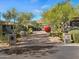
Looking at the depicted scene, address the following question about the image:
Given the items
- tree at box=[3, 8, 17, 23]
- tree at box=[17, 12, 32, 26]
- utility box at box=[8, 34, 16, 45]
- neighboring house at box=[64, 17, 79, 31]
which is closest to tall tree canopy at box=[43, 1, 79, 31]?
neighboring house at box=[64, 17, 79, 31]

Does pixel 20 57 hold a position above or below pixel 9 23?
below

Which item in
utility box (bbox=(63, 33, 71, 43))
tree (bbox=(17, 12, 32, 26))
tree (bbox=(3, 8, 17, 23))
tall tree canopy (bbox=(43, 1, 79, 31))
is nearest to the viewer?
utility box (bbox=(63, 33, 71, 43))

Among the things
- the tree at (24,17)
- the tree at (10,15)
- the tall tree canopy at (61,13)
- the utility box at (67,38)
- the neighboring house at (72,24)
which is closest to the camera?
the utility box at (67,38)

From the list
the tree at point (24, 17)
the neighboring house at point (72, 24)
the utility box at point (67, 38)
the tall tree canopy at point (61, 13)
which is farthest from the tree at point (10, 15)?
the utility box at point (67, 38)

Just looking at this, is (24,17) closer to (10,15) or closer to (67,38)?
(10,15)

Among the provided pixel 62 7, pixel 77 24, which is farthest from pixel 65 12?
pixel 77 24

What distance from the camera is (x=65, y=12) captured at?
108ft

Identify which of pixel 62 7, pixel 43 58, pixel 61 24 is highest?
pixel 62 7

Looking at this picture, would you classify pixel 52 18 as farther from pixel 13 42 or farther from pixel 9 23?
pixel 13 42

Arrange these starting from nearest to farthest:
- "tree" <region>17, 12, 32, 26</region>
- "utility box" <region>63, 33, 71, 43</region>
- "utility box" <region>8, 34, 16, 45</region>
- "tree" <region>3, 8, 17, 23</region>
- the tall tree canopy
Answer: "utility box" <region>8, 34, 16, 45</region>, "utility box" <region>63, 33, 71, 43</region>, the tall tree canopy, "tree" <region>3, 8, 17, 23</region>, "tree" <region>17, 12, 32, 26</region>

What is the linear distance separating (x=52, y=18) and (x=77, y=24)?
248 inches

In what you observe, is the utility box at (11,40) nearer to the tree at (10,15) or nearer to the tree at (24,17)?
the tree at (10,15)

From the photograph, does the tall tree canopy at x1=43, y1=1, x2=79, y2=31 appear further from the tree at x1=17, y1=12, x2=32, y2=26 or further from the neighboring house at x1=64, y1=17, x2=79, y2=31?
the tree at x1=17, y1=12, x2=32, y2=26

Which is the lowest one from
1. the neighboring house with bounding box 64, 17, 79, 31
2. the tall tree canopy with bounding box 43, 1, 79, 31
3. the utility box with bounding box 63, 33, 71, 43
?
the utility box with bounding box 63, 33, 71, 43
